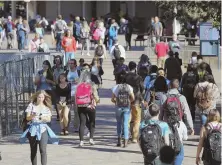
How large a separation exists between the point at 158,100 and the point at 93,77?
4120mm

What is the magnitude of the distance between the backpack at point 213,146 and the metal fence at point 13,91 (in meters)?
7.75

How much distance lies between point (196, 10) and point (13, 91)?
44.9ft

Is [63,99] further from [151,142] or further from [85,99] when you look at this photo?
[151,142]

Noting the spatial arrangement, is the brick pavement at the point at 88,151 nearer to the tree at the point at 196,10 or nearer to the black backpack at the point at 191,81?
the black backpack at the point at 191,81

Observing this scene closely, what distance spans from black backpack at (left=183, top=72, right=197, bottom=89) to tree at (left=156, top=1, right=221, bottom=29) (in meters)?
1.61

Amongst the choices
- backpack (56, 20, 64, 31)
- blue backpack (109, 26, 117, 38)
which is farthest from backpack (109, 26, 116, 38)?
backpack (56, 20, 64, 31)

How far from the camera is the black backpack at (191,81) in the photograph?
1922cm

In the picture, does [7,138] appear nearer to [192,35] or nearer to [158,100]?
[158,100]

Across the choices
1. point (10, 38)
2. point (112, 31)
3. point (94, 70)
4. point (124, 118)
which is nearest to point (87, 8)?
point (10, 38)

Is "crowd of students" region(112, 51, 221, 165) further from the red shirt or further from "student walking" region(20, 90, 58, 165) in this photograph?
the red shirt

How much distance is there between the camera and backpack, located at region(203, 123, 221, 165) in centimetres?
1131

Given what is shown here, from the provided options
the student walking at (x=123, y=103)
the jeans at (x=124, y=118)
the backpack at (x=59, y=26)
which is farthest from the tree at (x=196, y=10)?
the jeans at (x=124, y=118)

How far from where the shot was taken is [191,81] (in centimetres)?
1928

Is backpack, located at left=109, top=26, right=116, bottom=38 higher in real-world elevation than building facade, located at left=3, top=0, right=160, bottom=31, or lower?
lower
